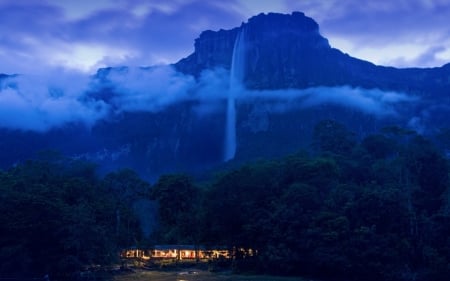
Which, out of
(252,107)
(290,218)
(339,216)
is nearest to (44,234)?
(290,218)

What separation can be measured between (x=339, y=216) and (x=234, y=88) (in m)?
101

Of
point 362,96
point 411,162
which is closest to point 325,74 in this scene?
point 362,96

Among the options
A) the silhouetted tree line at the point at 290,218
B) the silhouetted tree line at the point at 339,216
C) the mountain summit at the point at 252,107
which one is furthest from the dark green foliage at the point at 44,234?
the mountain summit at the point at 252,107

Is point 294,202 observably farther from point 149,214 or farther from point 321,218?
point 149,214

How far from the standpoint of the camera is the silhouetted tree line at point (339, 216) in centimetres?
4375

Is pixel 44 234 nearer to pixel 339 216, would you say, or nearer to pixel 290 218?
pixel 290 218

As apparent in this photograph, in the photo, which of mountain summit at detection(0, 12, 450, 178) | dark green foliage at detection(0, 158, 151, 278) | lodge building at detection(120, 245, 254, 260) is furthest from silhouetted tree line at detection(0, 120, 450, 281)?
mountain summit at detection(0, 12, 450, 178)

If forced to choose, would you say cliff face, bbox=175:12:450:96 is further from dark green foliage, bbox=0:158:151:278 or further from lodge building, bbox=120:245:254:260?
dark green foliage, bbox=0:158:151:278

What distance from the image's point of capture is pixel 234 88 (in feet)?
474

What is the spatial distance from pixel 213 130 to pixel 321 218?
308 feet

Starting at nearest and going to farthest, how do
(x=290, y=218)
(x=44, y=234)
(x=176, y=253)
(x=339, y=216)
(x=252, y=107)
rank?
(x=44, y=234) < (x=339, y=216) < (x=290, y=218) < (x=176, y=253) < (x=252, y=107)

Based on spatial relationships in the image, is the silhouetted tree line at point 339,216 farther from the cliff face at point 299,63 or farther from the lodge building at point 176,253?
the cliff face at point 299,63

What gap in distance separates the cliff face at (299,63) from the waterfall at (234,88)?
1956 millimetres

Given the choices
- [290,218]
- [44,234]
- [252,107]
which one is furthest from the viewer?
[252,107]
